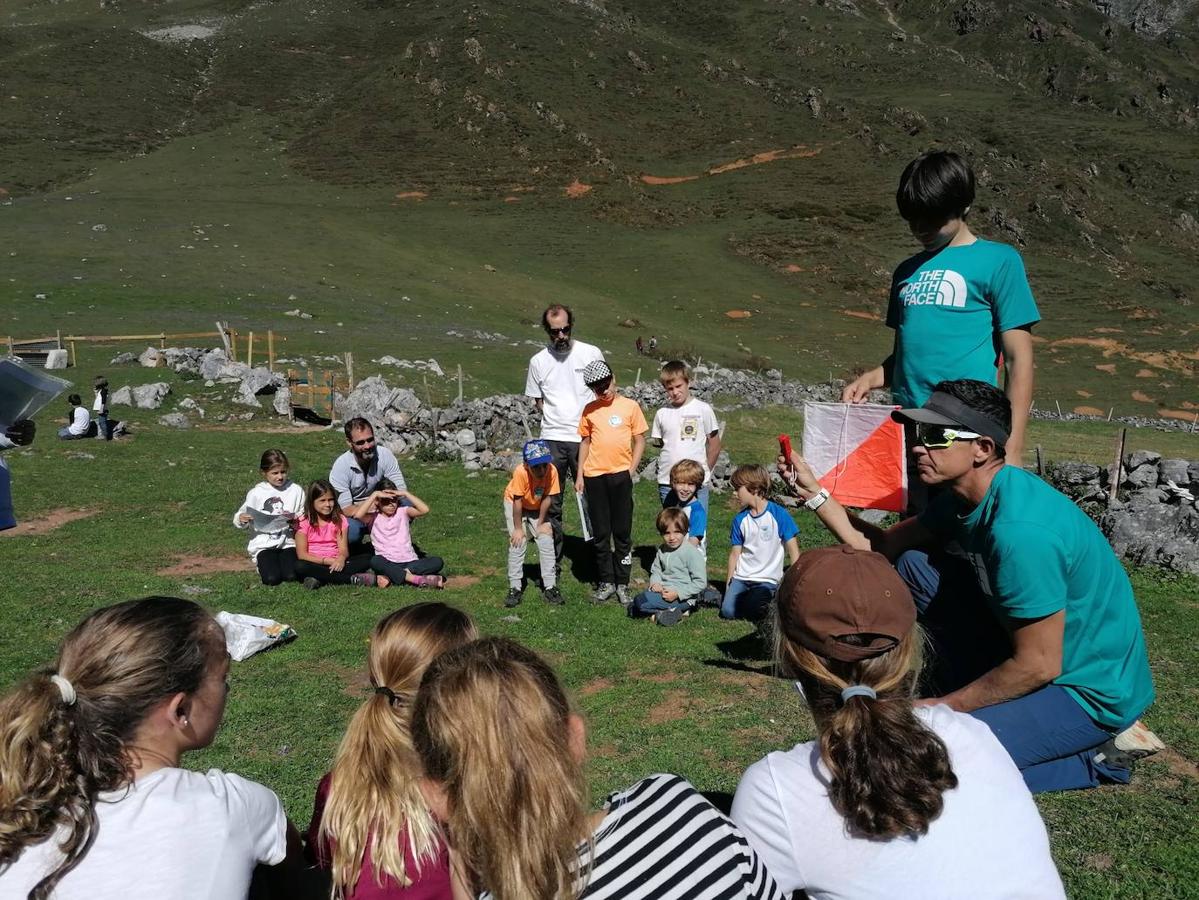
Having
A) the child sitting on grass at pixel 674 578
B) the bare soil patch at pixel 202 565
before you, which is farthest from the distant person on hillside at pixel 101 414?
the child sitting on grass at pixel 674 578

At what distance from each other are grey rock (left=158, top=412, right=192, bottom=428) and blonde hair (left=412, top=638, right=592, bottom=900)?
1833 cm

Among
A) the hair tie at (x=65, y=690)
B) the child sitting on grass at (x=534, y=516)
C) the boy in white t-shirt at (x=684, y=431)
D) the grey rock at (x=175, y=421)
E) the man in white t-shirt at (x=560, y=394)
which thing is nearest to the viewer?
the hair tie at (x=65, y=690)

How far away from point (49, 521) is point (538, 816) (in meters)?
11.9

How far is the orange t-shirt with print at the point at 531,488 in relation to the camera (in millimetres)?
8359

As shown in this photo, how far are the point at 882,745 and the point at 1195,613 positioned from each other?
788 centimetres

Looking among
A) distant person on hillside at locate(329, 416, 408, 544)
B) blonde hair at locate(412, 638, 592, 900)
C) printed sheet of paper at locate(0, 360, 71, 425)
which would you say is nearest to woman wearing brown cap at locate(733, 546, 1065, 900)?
blonde hair at locate(412, 638, 592, 900)

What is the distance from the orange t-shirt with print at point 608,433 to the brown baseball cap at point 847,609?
5.46 m

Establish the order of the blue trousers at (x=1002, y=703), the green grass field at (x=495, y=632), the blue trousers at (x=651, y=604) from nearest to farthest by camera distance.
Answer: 1. the blue trousers at (x=1002, y=703)
2. the green grass field at (x=495, y=632)
3. the blue trousers at (x=651, y=604)

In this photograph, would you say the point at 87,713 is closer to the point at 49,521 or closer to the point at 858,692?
the point at 858,692

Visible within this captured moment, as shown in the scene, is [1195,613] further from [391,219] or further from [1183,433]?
[391,219]

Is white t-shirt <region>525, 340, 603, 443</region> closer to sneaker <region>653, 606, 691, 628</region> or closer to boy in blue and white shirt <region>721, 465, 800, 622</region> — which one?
boy in blue and white shirt <region>721, 465, 800, 622</region>

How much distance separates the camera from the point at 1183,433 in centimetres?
2845

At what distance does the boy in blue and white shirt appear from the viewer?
25.3 feet

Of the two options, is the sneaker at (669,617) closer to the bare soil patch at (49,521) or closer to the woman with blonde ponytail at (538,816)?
the woman with blonde ponytail at (538,816)
